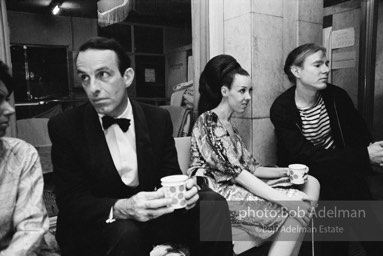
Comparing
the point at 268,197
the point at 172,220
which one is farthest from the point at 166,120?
the point at 268,197

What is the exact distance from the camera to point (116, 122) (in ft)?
5.25

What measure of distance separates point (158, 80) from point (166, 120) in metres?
7.12

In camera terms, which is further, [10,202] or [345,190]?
[345,190]

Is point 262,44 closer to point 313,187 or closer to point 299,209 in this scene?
point 313,187

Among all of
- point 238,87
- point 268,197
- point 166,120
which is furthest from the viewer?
point 238,87

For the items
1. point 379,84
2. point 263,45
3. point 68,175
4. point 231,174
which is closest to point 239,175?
point 231,174

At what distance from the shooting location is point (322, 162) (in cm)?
236

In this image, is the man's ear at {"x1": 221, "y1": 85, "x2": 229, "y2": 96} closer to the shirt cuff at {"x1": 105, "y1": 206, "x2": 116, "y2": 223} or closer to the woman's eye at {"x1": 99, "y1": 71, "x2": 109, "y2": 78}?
the woman's eye at {"x1": 99, "y1": 71, "x2": 109, "y2": 78}

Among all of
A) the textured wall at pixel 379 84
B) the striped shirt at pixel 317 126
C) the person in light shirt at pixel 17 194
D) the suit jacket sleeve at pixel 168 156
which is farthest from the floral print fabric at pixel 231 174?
the textured wall at pixel 379 84

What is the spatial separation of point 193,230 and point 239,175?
2.03ft

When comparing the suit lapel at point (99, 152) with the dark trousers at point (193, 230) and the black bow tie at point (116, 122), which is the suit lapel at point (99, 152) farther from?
the dark trousers at point (193, 230)

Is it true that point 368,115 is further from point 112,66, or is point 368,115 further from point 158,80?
point 158,80

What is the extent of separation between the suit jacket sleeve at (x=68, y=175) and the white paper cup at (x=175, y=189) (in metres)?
0.38

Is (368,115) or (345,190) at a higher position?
(368,115)
